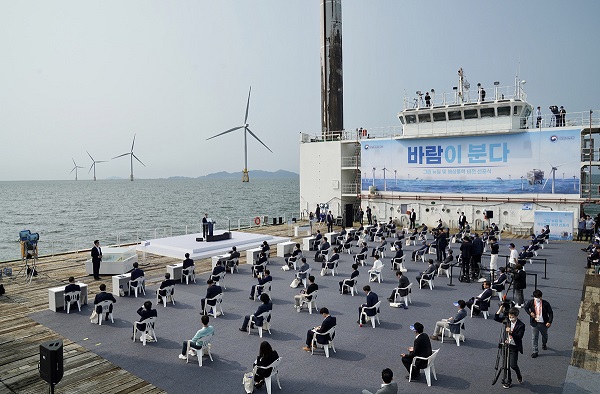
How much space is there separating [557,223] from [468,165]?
22.8 feet

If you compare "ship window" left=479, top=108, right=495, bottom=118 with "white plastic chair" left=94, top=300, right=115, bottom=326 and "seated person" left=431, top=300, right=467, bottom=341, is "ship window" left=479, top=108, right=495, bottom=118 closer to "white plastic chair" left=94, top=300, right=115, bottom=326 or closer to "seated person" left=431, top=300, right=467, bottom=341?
"seated person" left=431, top=300, right=467, bottom=341

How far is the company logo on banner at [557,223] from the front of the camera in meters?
26.6

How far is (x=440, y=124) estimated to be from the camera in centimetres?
3256

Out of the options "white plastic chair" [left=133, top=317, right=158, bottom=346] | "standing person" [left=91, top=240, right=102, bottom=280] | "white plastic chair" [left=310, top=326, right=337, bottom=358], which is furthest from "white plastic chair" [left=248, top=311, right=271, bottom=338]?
"standing person" [left=91, top=240, right=102, bottom=280]

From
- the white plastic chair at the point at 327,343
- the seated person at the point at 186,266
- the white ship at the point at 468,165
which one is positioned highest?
the white ship at the point at 468,165

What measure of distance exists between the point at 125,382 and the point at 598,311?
13.0m

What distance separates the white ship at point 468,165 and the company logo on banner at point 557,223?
23 centimetres

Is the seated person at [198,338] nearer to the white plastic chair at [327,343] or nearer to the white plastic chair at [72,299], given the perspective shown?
the white plastic chair at [327,343]

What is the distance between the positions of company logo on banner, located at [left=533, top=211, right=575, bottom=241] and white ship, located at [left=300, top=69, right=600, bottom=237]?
9.1 inches

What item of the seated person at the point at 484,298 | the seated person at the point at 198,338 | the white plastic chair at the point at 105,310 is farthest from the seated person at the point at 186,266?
the seated person at the point at 484,298

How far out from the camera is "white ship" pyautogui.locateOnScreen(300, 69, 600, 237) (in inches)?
1086

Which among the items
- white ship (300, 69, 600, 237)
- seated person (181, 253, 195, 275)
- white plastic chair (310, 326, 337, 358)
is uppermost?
white ship (300, 69, 600, 237)

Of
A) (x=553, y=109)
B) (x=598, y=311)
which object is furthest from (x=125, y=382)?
(x=553, y=109)

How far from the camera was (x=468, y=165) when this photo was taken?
102 feet
